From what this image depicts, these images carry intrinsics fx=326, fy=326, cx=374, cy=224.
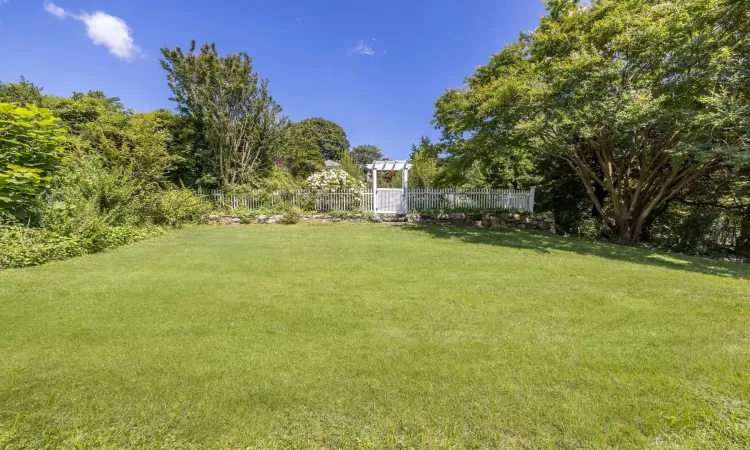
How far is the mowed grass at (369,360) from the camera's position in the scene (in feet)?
6.14

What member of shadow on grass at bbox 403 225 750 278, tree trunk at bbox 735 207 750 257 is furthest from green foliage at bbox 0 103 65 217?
tree trunk at bbox 735 207 750 257

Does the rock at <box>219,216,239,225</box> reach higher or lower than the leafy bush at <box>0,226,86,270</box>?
lower

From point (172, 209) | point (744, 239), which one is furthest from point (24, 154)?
point (744, 239)

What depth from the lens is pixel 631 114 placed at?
7680 mm

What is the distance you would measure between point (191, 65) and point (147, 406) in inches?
597

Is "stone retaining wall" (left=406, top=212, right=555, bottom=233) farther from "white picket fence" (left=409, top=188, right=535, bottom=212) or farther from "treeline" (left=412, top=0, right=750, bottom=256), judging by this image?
"treeline" (left=412, top=0, right=750, bottom=256)

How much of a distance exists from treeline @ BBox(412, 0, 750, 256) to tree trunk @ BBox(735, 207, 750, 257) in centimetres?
4

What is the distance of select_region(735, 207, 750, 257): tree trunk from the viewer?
402 inches

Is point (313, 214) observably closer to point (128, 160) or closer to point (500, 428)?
point (128, 160)

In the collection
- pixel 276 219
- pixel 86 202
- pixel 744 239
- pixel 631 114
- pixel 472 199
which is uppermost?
pixel 631 114

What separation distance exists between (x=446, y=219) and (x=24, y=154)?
1163cm

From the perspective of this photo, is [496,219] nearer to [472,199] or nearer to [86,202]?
[472,199]

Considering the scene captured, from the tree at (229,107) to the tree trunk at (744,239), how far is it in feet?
57.9

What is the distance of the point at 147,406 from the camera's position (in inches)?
80.3
